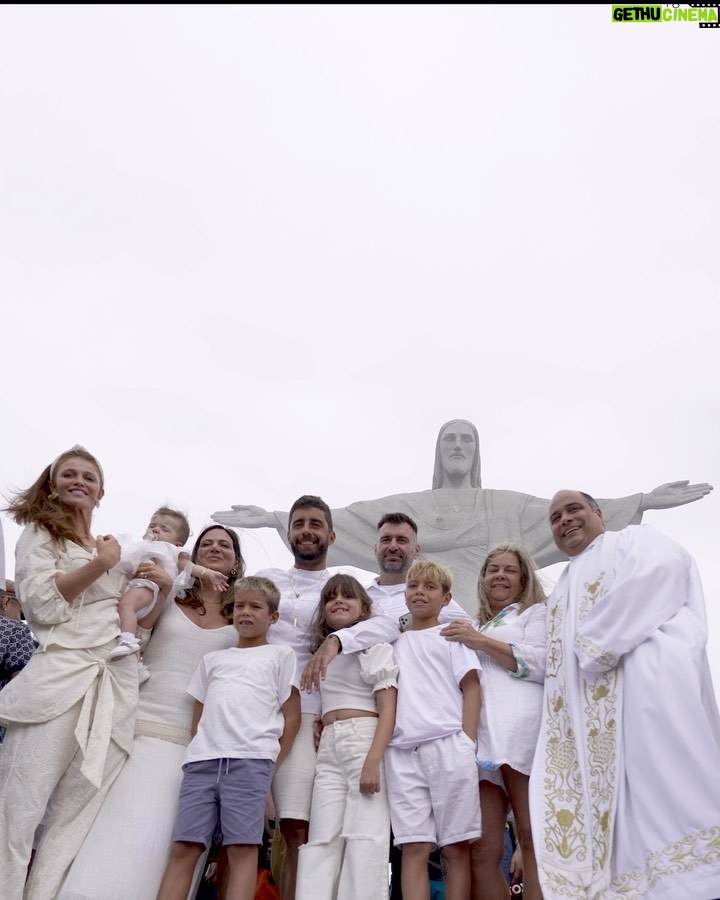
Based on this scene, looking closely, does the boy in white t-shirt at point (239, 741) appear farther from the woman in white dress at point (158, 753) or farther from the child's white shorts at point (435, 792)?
the child's white shorts at point (435, 792)

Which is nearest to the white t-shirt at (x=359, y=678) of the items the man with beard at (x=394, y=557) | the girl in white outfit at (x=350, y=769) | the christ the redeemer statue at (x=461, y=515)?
the girl in white outfit at (x=350, y=769)

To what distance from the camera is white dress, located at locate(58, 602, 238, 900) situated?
11.3ft

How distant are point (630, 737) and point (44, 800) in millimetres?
2184

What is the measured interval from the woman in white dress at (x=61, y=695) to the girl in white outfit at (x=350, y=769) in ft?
2.72

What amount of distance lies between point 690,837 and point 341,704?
1462 millimetres

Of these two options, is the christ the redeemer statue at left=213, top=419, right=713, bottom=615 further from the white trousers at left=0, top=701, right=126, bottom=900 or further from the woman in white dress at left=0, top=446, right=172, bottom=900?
the white trousers at left=0, top=701, right=126, bottom=900

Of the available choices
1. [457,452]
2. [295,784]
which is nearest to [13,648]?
[295,784]

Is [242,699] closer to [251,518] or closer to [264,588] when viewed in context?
[264,588]

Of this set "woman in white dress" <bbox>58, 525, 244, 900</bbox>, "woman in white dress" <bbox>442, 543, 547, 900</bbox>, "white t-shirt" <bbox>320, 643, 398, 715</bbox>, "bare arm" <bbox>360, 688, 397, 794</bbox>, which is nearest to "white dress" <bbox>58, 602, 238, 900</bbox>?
"woman in white dress" <bbox>58, 525, 244, 900</bbox>

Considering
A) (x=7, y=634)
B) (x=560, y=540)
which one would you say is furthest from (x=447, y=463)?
(x=7, y=634)

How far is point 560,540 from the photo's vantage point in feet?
14.1

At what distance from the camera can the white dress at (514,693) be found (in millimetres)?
3820

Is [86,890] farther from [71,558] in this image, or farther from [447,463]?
[447,463]

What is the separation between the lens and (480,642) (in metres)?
4.00
